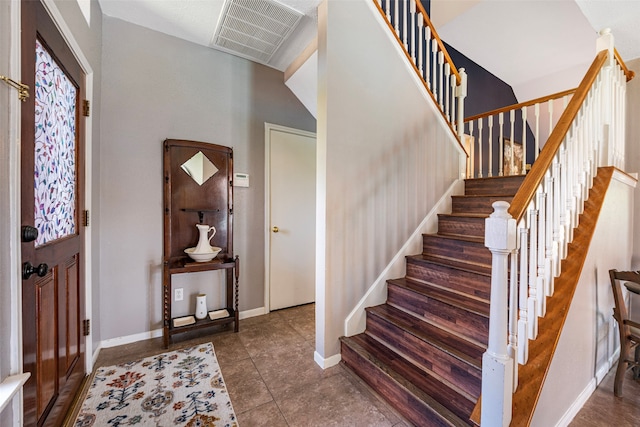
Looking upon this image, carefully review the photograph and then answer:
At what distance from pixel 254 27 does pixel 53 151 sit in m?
1.76

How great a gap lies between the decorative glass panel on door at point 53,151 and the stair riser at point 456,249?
2.57 meters

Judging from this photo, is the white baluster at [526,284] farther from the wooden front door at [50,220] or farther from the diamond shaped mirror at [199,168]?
the diamond shaped mirror at [199,168]

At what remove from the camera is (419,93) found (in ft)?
8.38

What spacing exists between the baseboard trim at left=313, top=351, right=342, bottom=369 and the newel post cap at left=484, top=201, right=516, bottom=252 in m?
1.46

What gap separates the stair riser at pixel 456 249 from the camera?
2012 millimetres

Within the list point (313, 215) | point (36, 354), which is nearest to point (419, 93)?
point (313, 215)

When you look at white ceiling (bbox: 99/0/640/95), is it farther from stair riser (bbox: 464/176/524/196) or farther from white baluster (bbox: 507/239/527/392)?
white baluster (bbox: 507/239/527/392)

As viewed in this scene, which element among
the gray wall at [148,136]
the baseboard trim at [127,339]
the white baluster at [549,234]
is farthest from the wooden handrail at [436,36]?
the baseboard trim at [127,339]

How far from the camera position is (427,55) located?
262 cm

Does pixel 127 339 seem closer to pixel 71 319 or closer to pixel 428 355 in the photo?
pixel 71 319

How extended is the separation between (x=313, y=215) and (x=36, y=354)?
2.45 meters

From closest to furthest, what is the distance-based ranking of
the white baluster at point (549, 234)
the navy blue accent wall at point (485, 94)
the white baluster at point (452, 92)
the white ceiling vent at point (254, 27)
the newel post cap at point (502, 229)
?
the newel post cap at point (502, 229), the white baluster at point (549, 234), the white ceiling vent at point (254, 27), the white baluster at point (452, 92), the navy blue accent wall at point (485, 94)

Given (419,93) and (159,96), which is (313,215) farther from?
(159,96)

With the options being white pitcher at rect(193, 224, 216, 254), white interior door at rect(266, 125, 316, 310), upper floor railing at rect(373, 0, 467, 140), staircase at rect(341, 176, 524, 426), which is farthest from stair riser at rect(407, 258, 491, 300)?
white pitcher at rect(193, 224, 216, 254)
